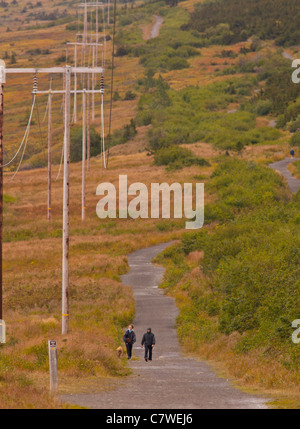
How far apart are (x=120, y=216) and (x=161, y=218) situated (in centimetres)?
339

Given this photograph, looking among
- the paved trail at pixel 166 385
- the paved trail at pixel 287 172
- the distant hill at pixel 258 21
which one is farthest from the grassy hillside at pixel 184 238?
the distant hill at pixel 258 21

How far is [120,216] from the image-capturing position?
65562mm

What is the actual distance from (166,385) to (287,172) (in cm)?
5891

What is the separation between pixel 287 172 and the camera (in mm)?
76188

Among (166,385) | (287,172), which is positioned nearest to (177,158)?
(287,172)

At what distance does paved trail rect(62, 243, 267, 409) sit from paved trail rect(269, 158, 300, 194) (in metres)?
34.6

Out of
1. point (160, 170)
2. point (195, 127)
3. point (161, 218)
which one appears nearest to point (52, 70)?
point (161, 218)

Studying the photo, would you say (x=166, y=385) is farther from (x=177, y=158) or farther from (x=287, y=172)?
(x=177, y=158)

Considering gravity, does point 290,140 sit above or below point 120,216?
above

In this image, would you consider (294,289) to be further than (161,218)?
No

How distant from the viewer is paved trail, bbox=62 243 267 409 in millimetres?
16094

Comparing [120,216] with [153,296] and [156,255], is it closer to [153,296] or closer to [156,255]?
[156,255]

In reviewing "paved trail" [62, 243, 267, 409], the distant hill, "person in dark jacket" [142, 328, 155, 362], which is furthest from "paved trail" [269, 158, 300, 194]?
the distant hill

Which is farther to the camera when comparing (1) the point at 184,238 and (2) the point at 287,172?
(2) the point at 287,172
